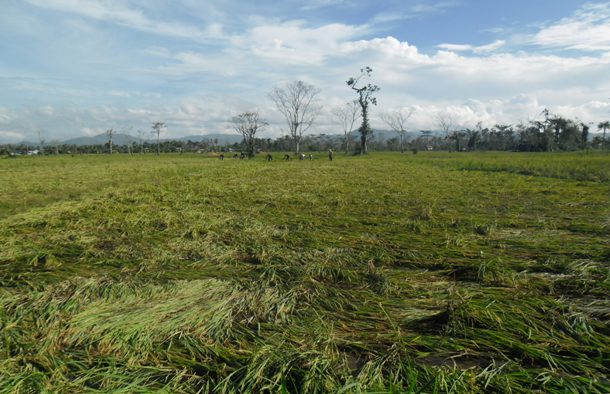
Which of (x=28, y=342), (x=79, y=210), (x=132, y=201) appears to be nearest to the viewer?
(x=28, y=342)

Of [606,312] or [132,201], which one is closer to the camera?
[606,312]

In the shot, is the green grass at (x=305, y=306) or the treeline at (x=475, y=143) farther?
the treeline at (x=475, y=143)

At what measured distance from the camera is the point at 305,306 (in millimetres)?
2754

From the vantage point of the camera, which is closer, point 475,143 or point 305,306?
point 305,306

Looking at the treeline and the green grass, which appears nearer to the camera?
the green grass

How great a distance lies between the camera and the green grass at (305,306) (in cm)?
185

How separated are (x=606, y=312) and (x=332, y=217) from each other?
439cm

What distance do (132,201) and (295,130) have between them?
155 ft

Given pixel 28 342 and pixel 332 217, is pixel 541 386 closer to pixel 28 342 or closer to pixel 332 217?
pixel 28 342

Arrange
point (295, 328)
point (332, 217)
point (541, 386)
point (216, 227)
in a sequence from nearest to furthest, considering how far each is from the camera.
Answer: point (541, 386) → point (295, 328) → point (216, 227) → point (332, 217)

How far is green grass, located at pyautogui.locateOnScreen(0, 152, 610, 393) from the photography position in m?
1.85

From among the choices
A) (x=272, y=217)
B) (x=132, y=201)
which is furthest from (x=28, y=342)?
(x=132, y=201)

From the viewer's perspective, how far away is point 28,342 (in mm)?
Answer: 2154

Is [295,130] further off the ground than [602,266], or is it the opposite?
[295,130]
